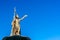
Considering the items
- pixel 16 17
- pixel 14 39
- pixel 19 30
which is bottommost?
pixel 14 39

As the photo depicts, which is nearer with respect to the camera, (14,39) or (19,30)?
(14,39)

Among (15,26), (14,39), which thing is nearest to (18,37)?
(14,39)

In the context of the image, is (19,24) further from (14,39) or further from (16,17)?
(14,39)

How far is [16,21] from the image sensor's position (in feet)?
102

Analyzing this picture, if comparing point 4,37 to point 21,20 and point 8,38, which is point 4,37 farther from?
point 21,20

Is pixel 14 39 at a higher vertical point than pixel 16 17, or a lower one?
lower

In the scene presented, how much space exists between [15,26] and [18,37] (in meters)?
2.76

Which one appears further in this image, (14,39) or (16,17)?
(16,17)

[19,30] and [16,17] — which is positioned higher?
[16,17]

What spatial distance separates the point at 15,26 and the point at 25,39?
2.73m

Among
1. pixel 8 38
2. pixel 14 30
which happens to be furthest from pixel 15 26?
pixel 8 38

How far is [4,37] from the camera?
2847 cm

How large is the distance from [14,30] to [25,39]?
2.24 meters

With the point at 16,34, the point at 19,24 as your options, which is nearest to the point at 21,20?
the point at 19,24
